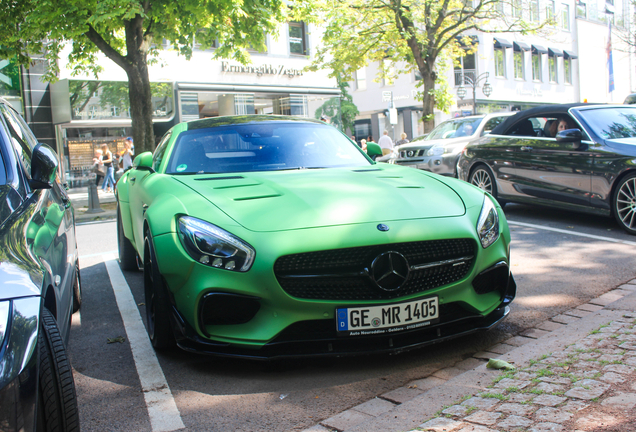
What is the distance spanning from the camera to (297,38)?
28.3 meters

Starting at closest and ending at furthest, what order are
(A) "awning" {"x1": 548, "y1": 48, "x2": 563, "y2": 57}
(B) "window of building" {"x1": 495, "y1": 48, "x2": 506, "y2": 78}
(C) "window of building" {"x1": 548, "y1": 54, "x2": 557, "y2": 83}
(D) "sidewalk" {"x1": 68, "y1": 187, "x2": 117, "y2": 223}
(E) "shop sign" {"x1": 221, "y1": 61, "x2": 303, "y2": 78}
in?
(D) "sidewalk" {"x1": 68, "y1": 187, "x2": 117, "y2": 223} < (E) "shop sign" {"x1": 221, "y1": 61, "x2": 303, "y2": 78} < (B) "window of building" {"x1": 495, "y1": 48, "x2": 506, "y2": 78} < (A) "awning" {"x1": 548, "y1": 48, "x2": 563, "y2": 57} < (C) "window of building" {"x1": 548, "y1": 54, "x2": 557, "y2": 83}

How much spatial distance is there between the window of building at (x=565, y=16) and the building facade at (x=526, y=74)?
3.2 inches

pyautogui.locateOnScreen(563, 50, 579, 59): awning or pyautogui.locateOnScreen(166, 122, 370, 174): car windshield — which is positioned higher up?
pyautogui.locateOnScreen(563, 50, 579, 59): awning

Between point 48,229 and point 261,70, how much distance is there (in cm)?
2452

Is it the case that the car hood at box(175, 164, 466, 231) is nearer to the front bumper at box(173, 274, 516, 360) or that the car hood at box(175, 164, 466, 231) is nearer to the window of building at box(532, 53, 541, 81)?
the front bumper at box(173, 274, 516, 360)

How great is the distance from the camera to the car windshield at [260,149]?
4.53 m

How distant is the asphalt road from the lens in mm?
Answer: 2787

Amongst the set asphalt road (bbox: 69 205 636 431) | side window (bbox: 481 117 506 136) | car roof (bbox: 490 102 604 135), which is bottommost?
asphalt road (bbox: 69 205 636 431)

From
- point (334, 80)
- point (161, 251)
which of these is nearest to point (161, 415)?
point (161, 251)

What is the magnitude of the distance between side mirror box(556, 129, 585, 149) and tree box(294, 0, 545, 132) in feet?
47.1

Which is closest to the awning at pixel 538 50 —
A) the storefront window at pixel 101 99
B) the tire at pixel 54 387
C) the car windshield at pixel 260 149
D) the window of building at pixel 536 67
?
the window of building at pixel 536 67

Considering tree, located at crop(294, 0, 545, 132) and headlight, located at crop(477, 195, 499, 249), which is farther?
tree, located at crop(294, 0, 545, 132)

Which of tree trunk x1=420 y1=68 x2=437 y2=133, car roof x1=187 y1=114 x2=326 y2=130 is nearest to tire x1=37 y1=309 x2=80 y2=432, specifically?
car roof x1=187 y1=114 x2=326 y2=130

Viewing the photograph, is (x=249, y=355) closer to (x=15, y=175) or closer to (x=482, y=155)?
(x=15, y=175)
